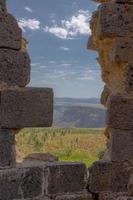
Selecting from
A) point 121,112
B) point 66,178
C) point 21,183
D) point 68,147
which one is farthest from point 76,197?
point 68,147

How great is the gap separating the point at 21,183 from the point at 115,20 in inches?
99.0

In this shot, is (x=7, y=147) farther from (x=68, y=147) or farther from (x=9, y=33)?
(x=68, y=147)

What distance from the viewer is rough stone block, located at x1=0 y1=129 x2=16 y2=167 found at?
18.3 ft

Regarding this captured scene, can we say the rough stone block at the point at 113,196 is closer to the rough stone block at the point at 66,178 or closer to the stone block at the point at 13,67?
the rough stone block at the point at 66,178

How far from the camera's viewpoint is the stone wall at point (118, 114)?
6023 mm

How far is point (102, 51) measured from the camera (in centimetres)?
671

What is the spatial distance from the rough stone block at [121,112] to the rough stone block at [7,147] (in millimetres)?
1372

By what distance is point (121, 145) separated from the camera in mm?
6070

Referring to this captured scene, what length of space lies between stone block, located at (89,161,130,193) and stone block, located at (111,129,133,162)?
11 centimetres

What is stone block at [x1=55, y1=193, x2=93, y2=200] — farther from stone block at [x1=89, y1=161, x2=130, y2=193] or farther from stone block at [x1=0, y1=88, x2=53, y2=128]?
stone block at [x1=0, y1=88, x2=53, y2=128]

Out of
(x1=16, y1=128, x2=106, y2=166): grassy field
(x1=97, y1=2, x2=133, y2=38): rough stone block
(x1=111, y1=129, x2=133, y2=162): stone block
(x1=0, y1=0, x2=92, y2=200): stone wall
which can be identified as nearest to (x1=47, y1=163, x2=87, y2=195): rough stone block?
(x1=0, y1=0, x2=92, y2=200): stone wall

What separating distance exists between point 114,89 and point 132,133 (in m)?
0.69

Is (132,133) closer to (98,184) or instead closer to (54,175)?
(98,184)

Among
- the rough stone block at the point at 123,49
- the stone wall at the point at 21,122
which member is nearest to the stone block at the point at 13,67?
the stone wall at the point at 21,122
